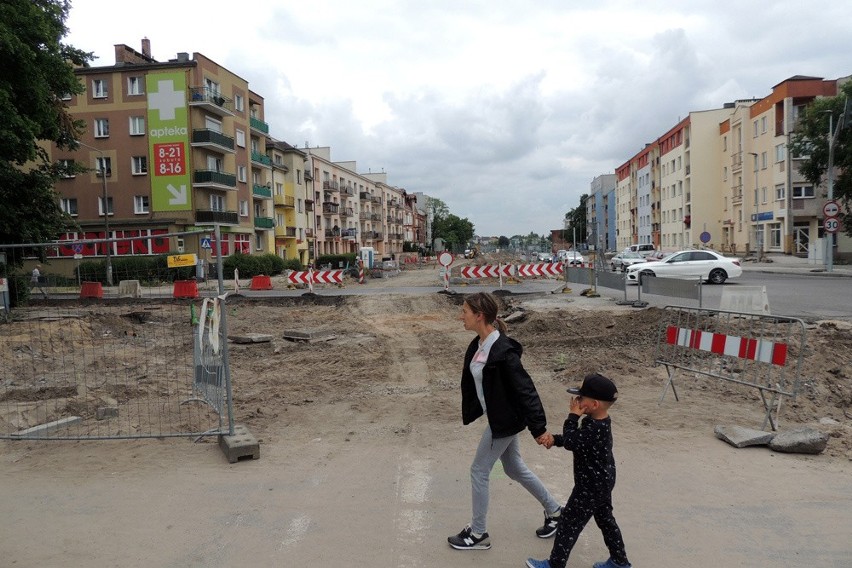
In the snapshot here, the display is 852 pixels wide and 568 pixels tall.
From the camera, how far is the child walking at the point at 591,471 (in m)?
3.49

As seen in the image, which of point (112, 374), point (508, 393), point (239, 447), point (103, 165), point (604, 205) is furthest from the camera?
point (604, 205)

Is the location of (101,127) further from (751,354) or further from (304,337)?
(751,354)

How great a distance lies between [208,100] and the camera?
1821 inches

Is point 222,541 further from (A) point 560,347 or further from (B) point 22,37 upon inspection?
(B) point 22,37

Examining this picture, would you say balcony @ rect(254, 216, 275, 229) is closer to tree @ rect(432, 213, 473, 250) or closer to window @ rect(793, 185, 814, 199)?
window @ rect(793, 185, 814, 199)

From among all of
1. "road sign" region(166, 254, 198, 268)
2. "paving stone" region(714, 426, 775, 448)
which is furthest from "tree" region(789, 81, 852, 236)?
"road sign" region(166, 254, 198, 268)

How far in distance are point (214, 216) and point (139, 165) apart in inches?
245

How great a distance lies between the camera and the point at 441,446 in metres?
6.20

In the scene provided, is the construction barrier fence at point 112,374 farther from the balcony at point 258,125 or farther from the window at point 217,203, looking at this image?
the balcony at point 258,125

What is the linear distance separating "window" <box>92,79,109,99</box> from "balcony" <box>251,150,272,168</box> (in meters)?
13.1

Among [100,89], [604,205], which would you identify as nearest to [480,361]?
[100,89]

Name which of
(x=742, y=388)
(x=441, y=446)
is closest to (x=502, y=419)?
(x=441, y=446)

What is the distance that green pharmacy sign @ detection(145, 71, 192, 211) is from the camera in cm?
4534

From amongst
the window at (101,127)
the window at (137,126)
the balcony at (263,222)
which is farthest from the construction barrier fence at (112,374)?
the balcony at (263,222)
